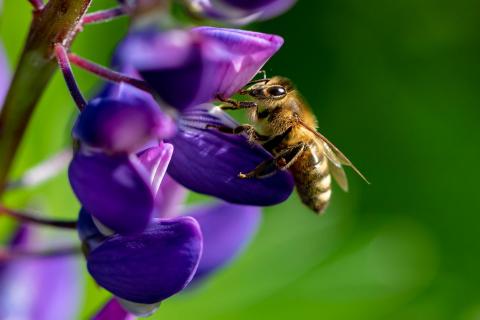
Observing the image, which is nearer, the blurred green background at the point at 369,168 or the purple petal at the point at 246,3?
the purple petal at the point at 246,3

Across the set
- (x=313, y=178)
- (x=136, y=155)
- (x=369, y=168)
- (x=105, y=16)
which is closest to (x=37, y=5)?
(x=105, y=16)

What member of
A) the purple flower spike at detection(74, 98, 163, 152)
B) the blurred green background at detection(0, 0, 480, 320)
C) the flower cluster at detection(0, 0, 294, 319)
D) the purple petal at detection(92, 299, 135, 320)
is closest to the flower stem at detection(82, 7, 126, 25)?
the flower cluster at detection(0, 0, 294, 319)

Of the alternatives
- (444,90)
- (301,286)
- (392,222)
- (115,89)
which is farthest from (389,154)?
(115,89)

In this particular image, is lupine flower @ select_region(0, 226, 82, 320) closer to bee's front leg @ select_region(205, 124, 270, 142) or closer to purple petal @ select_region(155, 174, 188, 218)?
purple petal @ select_region(155, 174, 188, 218)

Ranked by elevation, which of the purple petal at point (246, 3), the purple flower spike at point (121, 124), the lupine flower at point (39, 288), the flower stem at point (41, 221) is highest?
the purple petal at point (246, 3)

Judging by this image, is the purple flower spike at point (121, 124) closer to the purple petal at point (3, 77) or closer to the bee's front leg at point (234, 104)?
the bee's front leg at point (234, 104)

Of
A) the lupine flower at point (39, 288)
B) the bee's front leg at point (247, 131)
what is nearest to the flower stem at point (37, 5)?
the bee's front leg at point (247, 131)
